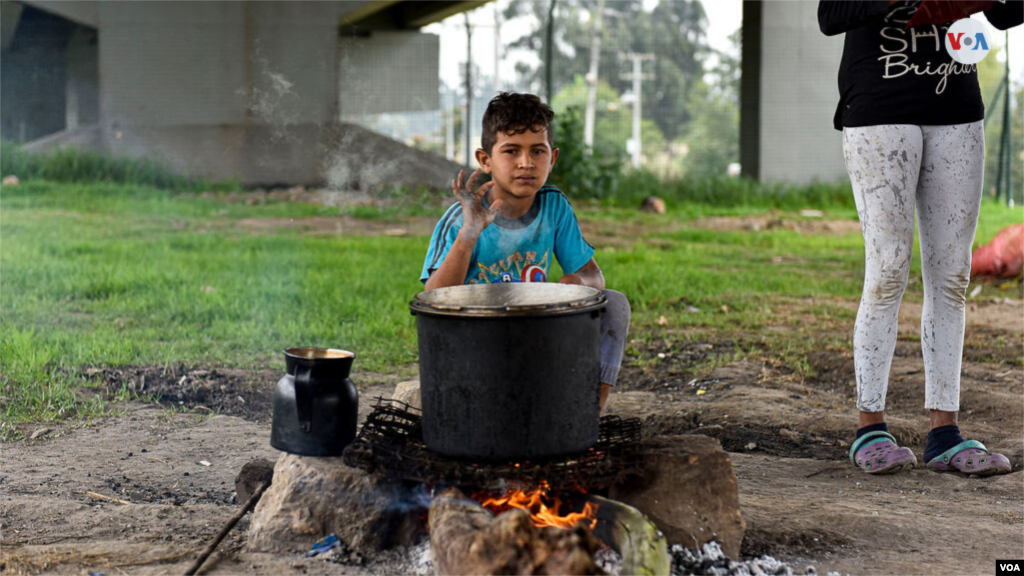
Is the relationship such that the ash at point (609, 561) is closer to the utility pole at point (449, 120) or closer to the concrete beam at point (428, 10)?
the utility pole at point (449, 120)

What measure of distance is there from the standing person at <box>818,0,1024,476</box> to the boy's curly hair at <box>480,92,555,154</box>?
3.50 feet

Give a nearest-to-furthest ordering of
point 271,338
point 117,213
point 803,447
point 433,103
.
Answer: point 803,447 < point 271,338 < point 117,213 < point 433,103

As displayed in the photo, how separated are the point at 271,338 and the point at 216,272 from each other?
2080mm

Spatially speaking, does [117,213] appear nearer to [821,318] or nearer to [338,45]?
[338,45]

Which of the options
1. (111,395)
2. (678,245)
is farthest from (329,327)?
(678,245)

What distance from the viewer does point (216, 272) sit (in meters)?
6.98

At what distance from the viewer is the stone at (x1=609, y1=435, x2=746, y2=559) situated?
7.91 ft

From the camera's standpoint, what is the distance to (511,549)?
1.92 metres

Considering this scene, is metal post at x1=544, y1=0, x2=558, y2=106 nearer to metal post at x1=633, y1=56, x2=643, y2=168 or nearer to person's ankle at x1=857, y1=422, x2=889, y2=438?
metal post at x1=633, y1=56, x2=643, y2=168

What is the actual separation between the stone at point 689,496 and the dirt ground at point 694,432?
14 centimetres

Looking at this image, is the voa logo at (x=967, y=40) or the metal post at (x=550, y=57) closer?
the voa logo at (x=967, y=40)

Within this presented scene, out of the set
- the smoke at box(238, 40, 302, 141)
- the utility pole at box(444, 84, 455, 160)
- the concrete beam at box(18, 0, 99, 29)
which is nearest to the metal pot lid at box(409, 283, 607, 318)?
the smoke at box(238, 40, 302, 141)

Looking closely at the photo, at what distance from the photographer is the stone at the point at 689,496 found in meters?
2.41

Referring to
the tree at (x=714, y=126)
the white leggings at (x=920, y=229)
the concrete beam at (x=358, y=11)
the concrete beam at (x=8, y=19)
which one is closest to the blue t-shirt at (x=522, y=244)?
the white leggings at (x=920, y=229)
